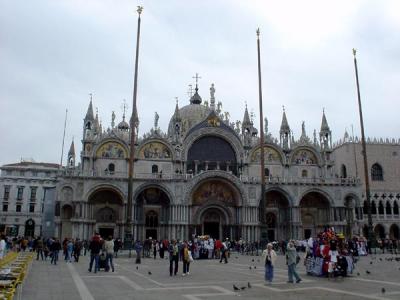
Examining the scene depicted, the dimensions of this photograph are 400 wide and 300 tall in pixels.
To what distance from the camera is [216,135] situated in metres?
50.6

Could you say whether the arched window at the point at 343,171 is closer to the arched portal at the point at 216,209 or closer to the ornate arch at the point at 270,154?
the ornate arch at the point at 270,154

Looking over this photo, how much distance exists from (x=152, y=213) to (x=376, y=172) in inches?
1306

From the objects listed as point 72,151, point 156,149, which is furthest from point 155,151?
point 72,151

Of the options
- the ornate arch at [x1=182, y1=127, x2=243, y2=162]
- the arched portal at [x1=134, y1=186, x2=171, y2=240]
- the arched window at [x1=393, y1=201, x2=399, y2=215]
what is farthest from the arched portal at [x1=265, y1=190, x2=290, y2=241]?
the arched window at [x1=393, y1=201, x2=399, y2=215]

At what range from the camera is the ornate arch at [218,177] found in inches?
1807

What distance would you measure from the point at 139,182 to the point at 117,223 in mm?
5045

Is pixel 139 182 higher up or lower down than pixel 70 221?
higher up

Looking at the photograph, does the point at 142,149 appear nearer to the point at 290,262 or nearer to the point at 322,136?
the point at 322,136

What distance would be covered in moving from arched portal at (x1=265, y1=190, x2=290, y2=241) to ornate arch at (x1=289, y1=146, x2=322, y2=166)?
532 centimetres

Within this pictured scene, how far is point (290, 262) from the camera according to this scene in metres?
14.8

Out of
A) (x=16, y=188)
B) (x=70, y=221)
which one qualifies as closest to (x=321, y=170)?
(x=70, y=221)

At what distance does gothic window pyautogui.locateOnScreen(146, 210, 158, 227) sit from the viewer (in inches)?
1863

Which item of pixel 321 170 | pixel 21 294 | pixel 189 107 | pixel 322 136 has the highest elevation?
pixel 189 107

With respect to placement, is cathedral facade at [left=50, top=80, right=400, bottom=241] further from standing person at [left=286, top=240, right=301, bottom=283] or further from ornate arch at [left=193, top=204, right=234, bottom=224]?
standing person at [left=286, top=240, right=301, bottom=283]
